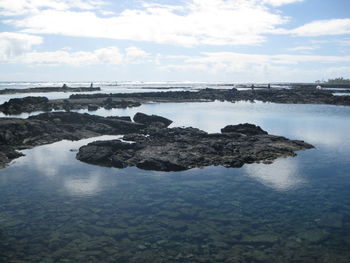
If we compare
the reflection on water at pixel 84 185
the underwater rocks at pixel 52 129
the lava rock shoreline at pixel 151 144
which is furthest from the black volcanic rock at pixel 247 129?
the reflection on water at pixel 84 185

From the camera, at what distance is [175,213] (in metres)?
21.5

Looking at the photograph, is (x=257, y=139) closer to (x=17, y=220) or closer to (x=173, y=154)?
(x=173, y=154)

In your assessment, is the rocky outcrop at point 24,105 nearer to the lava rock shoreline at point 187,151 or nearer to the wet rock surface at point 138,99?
the wet rock surface at point 138,99

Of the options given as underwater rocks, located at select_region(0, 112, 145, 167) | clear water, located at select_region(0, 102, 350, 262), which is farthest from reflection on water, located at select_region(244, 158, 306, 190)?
underwater rocks, located at select_region(0, 112, 145, 167)

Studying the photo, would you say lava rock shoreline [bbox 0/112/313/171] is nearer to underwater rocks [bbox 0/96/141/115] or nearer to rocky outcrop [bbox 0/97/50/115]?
rocky outcrop [bbox 0/97/50/115]

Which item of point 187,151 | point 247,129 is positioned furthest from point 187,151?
point 247,129

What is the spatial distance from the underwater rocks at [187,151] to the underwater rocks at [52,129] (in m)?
9.96

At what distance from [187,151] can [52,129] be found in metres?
23.3

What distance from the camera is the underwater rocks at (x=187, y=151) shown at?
32.9 m

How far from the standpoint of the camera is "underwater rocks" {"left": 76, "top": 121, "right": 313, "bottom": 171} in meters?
32.9

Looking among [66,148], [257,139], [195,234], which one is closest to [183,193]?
[195,234]

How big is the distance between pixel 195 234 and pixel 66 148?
27552 millimetres

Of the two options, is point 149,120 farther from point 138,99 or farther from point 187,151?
point 138,99

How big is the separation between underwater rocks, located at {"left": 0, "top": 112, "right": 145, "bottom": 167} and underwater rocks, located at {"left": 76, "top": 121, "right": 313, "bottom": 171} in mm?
9961
